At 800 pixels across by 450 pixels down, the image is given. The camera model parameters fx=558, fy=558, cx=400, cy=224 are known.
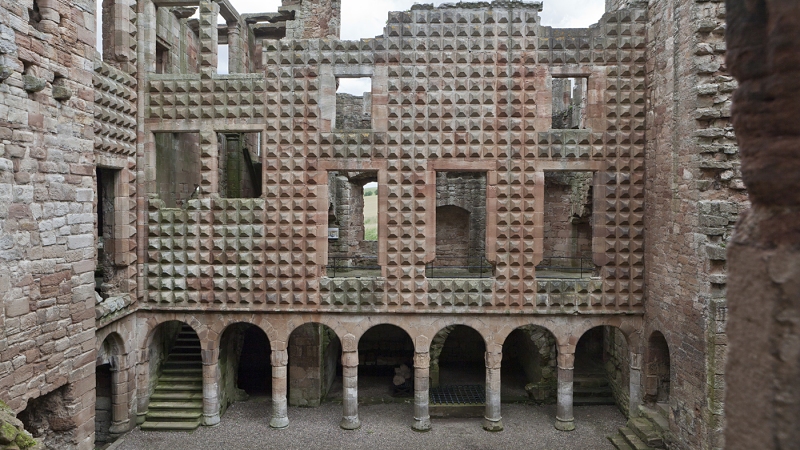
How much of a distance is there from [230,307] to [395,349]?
6032 millimetres

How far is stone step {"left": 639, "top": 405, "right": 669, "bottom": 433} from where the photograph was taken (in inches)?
407

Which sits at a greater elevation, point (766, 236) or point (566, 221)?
point (766, 236)

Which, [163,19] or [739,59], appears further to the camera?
[163,19]

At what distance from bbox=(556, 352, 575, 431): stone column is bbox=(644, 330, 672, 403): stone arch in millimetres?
1473

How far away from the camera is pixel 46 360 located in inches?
316

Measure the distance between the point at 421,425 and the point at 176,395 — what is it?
5.41 m

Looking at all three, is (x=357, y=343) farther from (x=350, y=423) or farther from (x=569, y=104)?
(x=569, y=104)

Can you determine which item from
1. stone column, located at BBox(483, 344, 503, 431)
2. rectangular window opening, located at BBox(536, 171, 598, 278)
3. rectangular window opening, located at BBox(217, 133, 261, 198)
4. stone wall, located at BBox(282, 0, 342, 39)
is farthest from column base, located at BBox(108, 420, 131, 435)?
stone wall, located at BBox(282, 0, 342, 39)

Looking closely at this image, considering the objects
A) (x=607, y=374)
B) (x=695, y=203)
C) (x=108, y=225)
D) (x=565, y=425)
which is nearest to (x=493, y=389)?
(x=565, y=425)

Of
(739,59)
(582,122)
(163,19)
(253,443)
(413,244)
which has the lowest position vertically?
(253,443)

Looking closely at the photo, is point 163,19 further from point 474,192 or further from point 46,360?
point 474,192

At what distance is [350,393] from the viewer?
11.8 meters

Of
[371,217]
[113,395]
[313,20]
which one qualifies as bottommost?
[113,395]

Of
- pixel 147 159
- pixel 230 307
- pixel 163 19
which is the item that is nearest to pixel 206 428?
pixel 230 307
